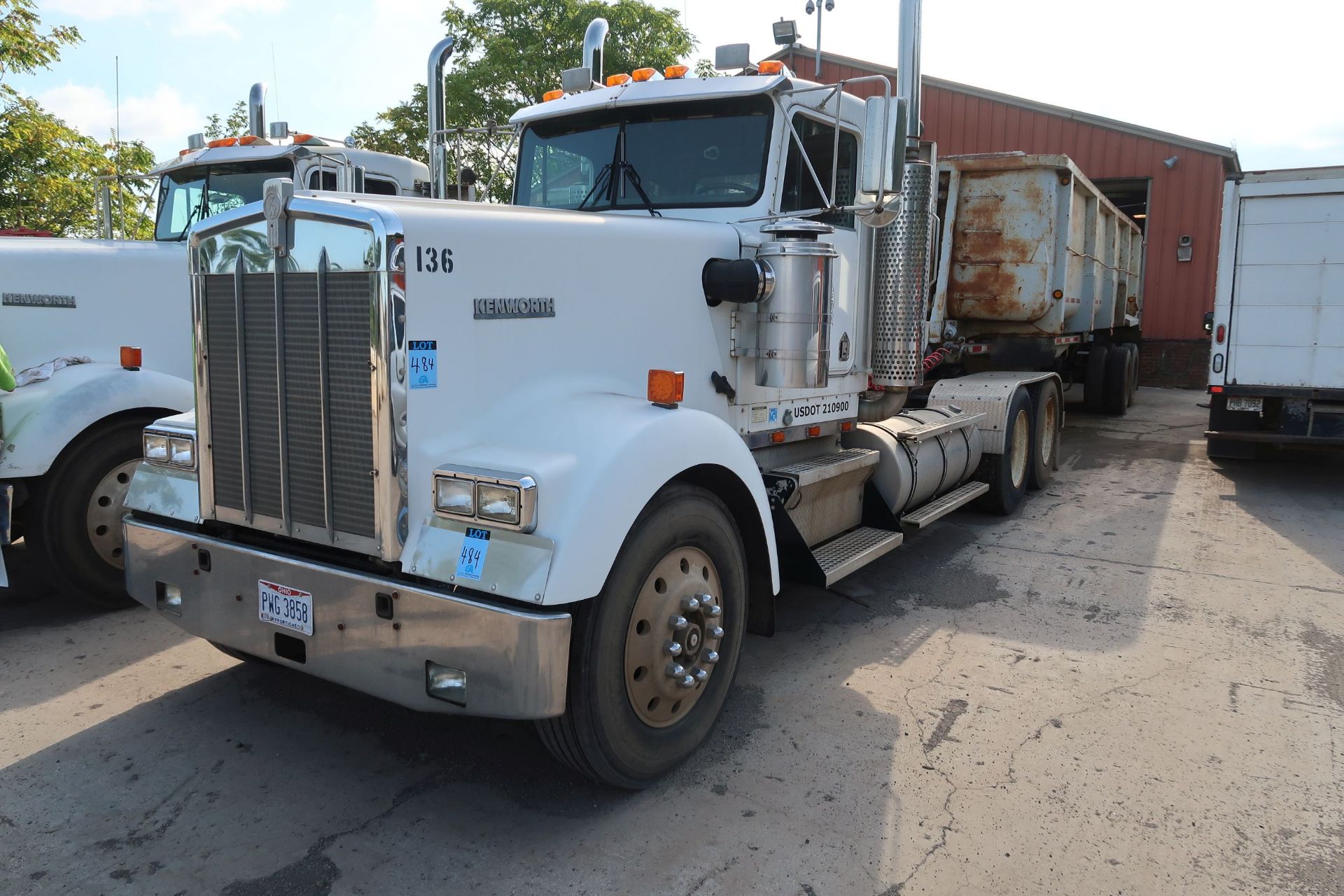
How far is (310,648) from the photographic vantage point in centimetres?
319

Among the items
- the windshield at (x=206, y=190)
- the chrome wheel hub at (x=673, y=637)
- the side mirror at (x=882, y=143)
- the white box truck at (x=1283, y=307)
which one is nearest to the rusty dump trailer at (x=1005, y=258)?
the white box truck at (x=1283, y=307)

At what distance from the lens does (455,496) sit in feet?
9.69

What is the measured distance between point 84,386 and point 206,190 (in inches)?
90.3

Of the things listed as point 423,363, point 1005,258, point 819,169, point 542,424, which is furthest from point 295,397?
point 1005,258

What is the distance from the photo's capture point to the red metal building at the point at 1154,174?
18719 millimetres

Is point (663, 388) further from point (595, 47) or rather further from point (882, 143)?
point (595, 47)

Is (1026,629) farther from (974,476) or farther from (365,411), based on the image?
(365,411)

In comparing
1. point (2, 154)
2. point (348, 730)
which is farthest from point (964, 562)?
point (2, 154)

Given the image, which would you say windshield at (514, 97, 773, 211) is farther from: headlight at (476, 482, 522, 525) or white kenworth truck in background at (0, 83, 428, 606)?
headlight at (476, 482, 522, 525)

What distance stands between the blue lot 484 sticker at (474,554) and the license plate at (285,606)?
604 mm

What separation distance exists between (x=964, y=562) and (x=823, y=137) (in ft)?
10.4

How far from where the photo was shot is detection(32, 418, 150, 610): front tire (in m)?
5.05

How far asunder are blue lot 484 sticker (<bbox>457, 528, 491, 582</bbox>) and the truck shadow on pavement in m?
0.94

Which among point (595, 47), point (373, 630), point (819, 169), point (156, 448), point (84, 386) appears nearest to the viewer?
point (373, 630)
